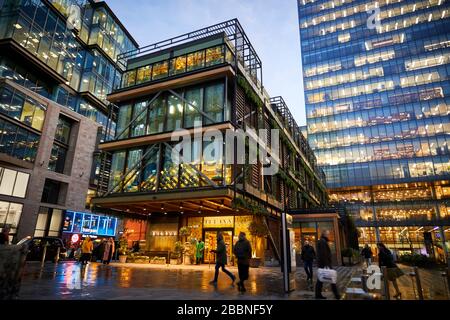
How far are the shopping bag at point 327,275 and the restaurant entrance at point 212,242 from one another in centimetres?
1431

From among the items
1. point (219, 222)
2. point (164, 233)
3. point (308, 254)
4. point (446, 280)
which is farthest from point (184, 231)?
point (446, 280)

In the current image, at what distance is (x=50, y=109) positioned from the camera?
112 ft

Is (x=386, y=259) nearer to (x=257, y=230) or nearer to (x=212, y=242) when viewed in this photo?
(x=257, y=230)

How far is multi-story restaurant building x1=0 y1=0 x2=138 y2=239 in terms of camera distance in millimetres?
29188

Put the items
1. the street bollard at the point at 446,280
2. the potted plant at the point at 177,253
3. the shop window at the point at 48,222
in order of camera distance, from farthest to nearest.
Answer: the shop window at the point at 48,222 < the potted plant at the point at 177,253 < the street bollard at the point at 446,280

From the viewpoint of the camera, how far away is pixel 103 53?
1756 inches

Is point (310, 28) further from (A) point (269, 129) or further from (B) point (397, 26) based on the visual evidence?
(A) point (269, 129)

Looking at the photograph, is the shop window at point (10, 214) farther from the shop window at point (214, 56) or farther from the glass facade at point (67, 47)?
the shop window at point (214, 56)

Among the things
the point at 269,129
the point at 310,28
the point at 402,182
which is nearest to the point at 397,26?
the point at 310,28

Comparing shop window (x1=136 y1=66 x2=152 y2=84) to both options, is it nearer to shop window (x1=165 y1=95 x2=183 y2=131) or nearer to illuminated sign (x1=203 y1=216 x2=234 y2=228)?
shop window (x1=165 y1=95 x2=183 y2=131)

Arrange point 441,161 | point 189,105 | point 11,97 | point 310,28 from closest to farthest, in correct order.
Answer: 1. point 189,105
2. point 11,97
3. point 441,161
4. point 310,28

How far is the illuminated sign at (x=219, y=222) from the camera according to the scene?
21984mm

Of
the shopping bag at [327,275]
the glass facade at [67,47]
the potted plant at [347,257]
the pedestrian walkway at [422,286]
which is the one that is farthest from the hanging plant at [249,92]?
the pedestrian walkway at [422,286]

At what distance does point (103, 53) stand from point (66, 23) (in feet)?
24.8
